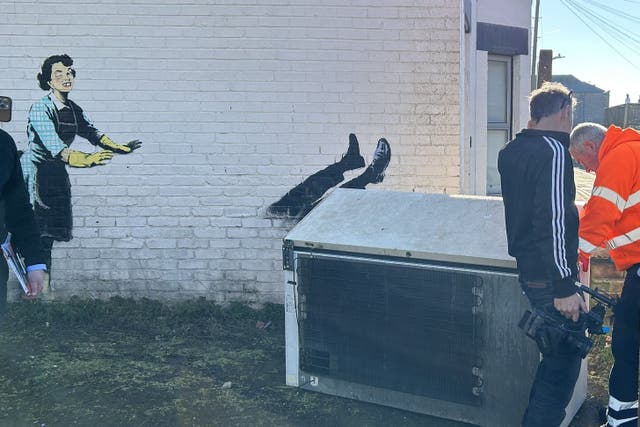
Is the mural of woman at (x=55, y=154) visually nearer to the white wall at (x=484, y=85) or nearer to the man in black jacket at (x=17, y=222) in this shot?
the man in black jacket at (x=17, y=222)

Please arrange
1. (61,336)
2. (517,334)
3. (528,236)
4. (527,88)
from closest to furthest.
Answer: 1. (528,236)
2. (517,334)
3. (61,336)
4. (527,88)

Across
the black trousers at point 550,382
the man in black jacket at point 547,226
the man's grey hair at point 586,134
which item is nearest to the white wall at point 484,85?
the man's grey hair at point 586,134

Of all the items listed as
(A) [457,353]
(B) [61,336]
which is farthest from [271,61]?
(A) [457,353]

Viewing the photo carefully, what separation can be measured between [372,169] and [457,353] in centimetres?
292

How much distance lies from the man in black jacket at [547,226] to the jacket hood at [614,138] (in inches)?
12.4

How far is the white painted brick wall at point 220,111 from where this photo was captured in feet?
20.2

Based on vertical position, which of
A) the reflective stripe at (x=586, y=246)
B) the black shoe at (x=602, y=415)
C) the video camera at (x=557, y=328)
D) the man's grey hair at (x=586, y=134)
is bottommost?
the black shoe at (x=602, y=415)

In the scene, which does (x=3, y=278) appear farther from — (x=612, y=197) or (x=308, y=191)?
(x=612, y=197)

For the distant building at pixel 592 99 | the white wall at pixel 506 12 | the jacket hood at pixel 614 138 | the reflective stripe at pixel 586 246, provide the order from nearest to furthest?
the reflective stripe at pixel 586 246, the jacket hood at pixel 614 138, the white wall at pixel 506 12, the distant building at pixel 592 99

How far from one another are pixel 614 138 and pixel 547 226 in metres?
0.80

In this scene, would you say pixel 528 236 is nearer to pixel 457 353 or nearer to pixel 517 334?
pixel 517 334

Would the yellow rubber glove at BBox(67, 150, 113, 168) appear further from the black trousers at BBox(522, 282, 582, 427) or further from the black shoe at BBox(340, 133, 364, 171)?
the black trousers at BBox(522, 282, 582, 427)

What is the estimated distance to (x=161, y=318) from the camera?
6078 mm

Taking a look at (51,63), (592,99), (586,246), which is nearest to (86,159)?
(51,63)
